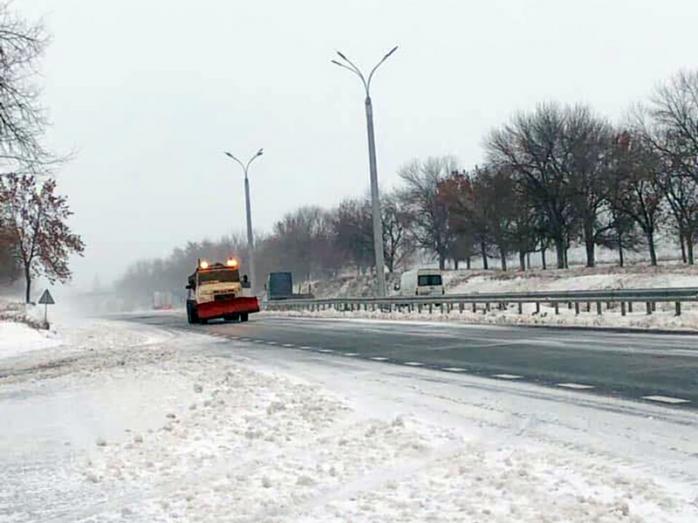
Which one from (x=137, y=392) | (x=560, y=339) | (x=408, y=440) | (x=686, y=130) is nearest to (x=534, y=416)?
(x=408, y=440)

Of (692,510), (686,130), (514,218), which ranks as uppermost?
(686,130)

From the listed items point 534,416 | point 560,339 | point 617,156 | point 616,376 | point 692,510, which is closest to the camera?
point 692,510

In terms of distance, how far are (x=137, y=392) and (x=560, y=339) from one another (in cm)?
986

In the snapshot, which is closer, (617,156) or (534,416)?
(534,416)

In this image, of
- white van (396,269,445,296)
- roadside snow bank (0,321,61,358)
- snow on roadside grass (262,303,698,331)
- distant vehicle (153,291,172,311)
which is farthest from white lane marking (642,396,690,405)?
distant vehicle (153,291,172,311)

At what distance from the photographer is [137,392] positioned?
11.2 m

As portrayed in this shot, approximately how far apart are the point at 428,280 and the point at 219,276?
19186mm

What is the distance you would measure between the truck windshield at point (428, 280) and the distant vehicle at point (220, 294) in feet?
57.6

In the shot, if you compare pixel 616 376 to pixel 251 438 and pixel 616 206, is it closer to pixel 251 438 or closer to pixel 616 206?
pixel 251 438

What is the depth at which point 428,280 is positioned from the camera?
52844 mm

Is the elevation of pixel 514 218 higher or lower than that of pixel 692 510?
higher

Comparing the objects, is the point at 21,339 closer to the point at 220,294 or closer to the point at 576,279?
the point at 220,294

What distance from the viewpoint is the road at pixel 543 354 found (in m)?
10.2

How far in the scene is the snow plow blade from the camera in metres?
36.2
